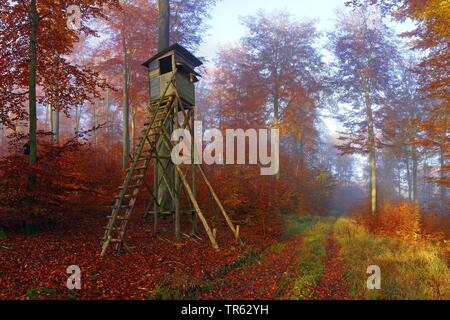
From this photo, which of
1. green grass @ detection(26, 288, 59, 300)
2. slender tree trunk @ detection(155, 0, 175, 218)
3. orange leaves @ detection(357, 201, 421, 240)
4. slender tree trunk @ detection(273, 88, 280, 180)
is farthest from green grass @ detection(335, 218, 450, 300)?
slender tree trunk @ detection(273, 88, 280, 180)

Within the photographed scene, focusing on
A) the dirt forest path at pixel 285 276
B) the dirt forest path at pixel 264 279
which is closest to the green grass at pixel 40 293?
the dirt forest path at pixel 285 276

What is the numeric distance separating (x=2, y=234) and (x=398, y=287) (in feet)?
34.8

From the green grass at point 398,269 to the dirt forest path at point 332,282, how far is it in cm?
19

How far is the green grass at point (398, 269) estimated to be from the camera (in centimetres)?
660

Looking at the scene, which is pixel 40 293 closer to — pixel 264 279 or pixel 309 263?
pixel 264 279

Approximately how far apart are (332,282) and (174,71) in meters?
8.74

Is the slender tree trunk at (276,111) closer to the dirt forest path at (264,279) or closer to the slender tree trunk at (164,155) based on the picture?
the slender tree trunk at (164,155)

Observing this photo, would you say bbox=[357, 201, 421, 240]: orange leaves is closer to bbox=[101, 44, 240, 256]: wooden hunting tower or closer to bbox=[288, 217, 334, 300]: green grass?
bbox=[288, 217, 334, 300]: green grass

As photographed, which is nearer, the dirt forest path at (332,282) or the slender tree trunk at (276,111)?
the dirt forest path at (332,282)

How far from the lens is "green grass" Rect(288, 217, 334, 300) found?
643cm

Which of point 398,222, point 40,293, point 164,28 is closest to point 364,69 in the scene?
point 398,222

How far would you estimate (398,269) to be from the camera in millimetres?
8320

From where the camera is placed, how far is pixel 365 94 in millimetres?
20094
